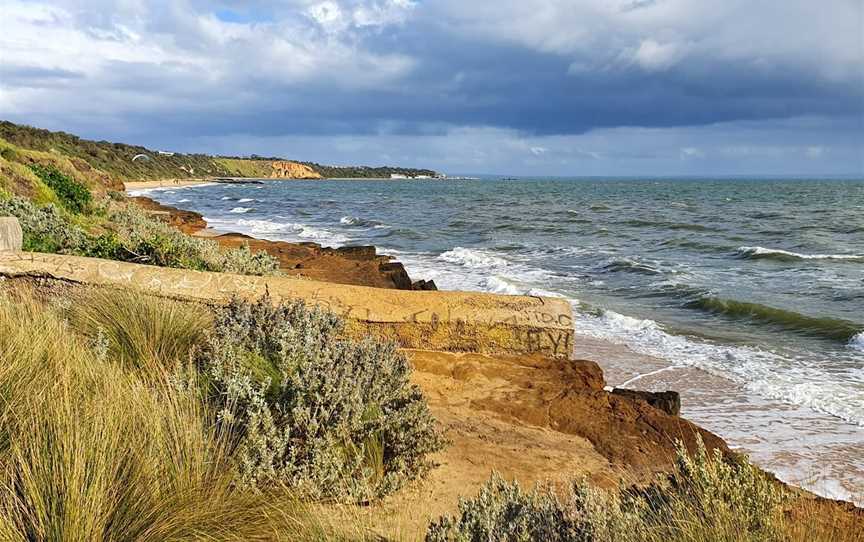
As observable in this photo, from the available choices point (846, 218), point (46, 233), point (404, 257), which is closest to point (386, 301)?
point (46, 233)

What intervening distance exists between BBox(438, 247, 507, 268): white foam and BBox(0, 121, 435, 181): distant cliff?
→ 612 inches

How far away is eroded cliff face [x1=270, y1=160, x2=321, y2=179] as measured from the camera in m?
169

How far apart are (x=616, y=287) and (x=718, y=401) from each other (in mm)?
8234

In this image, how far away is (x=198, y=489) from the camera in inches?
111

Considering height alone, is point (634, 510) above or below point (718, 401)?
above

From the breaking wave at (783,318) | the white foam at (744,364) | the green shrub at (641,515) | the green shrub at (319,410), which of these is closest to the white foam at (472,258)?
the breaking wave at (783,318)

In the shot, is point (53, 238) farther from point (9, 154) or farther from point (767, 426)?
point (9, 154)

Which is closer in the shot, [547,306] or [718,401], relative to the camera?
[547,306]

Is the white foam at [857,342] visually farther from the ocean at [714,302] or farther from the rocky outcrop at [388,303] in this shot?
the rocky outcrop at [388,303]

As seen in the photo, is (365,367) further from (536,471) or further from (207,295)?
(207,295)

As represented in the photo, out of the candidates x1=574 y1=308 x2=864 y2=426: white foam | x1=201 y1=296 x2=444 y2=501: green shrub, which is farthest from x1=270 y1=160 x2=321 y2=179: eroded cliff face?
x1=201 y1=296 x2=444 y2=501: green shrub

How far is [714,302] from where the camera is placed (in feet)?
42.5

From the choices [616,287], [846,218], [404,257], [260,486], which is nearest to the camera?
[260,486]

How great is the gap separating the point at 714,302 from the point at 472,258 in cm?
778
